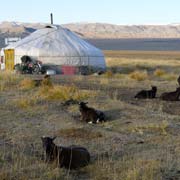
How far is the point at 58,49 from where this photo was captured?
112 ft

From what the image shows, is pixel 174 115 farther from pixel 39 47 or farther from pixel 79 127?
pixel 39 47

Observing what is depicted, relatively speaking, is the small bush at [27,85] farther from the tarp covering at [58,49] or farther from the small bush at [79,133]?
the tarp covering at [58,49]

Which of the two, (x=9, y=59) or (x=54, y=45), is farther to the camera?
(x=9, y=59)

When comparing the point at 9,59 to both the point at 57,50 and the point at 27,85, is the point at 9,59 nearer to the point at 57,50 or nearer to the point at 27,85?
the point at 57,50

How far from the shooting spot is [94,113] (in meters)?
13.1

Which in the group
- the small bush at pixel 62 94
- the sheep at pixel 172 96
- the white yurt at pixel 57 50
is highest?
the white yurt at pixel 57 50

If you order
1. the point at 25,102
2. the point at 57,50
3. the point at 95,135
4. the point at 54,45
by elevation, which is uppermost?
the point at 54,45

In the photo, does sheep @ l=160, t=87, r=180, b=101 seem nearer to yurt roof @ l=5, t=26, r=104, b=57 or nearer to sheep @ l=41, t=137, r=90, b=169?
sheep @ l=41, t=137, r=90, b=169

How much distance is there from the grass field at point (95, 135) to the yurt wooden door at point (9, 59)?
1622 cm

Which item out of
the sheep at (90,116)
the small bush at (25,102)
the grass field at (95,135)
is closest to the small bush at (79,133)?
the grass field at (95,135)

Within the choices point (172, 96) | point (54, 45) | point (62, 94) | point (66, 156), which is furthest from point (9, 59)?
point (66, 156)

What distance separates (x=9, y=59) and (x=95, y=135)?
25119 mm

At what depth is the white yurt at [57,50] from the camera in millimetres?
33688

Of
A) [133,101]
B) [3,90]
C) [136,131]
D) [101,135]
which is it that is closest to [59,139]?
[101,135]
